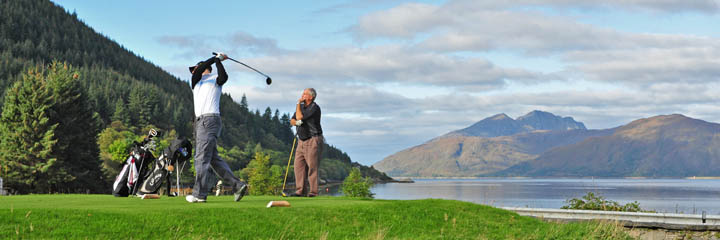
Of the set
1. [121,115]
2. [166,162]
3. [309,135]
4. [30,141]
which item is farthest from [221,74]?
[121,115]

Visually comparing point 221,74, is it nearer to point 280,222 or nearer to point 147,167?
point 280,222

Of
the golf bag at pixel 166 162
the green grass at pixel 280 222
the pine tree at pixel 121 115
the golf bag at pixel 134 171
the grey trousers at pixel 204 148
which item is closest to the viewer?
the green grass at pixel 280 222

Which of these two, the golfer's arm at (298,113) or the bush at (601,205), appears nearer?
the golfer's arm at (298,113)

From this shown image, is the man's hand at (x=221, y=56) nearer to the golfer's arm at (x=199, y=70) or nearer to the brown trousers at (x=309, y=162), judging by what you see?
the golfer's arm at (x=199, y=70)

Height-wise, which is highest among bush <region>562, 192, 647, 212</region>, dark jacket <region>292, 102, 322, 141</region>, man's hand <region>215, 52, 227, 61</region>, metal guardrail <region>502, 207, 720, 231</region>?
man's hand <region>215, 52, 227, 61</region>

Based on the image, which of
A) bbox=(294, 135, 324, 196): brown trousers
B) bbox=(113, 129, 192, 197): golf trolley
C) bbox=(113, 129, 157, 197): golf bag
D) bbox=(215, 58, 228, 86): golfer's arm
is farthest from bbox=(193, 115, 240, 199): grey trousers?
bbox=(294, 135, 324, 196): brown trousers

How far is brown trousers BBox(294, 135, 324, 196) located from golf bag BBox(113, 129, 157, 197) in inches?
150

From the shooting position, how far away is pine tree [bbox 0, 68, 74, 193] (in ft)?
199

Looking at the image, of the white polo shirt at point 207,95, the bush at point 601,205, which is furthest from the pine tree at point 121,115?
the white polo shirt at point 207,95

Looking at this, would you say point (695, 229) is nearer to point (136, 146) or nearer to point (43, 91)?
point (136, 146)

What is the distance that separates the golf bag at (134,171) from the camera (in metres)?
17.2

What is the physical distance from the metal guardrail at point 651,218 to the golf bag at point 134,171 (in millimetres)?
10166

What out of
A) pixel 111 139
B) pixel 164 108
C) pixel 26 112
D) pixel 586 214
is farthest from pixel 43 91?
pixel 164 108

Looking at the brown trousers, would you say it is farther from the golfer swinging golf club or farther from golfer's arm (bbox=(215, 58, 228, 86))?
golfer's arm (bbox=(215, 58, 228, 86))
